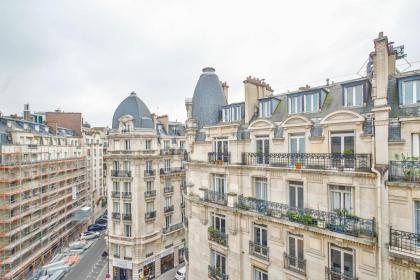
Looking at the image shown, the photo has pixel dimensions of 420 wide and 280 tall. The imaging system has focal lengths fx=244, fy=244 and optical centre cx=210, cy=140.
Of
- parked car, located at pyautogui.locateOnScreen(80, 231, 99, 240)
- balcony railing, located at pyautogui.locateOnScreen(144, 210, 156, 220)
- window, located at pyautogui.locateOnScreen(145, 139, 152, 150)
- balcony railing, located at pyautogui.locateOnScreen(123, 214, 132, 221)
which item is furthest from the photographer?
parked car, located at pyautogui.locateOnScreen(80, 231, 99, 240)

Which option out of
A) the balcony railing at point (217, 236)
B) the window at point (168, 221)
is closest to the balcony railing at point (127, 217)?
the window at point (168, 221)

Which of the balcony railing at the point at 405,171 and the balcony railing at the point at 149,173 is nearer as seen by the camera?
the balcony railing at the point at 405,171

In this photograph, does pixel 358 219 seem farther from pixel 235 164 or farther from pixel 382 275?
pixel 235 164

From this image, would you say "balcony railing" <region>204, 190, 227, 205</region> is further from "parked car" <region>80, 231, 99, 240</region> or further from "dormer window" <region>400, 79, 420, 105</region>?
"parked car" <region>80, 231, 99, 240</region>

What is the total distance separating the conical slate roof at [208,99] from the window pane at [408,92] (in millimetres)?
12102

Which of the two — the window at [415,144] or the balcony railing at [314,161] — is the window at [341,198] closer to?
the balcony railing at [314,161]

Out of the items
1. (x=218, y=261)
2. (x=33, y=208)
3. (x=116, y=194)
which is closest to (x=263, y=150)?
(x=218, y=261)

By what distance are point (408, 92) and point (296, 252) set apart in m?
9.60

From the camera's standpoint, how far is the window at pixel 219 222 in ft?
55.5

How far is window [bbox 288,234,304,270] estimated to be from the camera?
42.8 ft

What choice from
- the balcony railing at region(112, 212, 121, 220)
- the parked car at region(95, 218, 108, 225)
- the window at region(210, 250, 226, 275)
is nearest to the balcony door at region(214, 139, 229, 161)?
the window at region(210, 250, 226, 275)

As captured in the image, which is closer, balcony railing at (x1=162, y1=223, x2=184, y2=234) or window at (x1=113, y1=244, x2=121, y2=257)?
window at (x1=113, y1=244, x2=121, y2=257)

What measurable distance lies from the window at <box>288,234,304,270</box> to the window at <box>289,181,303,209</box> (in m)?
Answer: 1.67

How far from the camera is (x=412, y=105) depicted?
1084 centimetres
